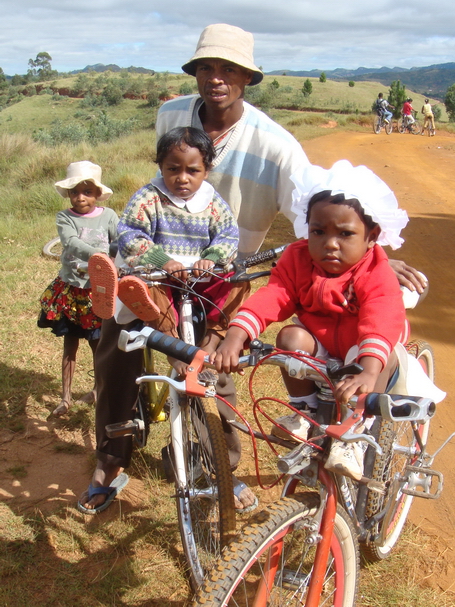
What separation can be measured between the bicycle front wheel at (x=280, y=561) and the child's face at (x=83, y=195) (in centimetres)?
279

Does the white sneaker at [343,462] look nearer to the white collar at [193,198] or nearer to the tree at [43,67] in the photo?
the white collar at [193,198]

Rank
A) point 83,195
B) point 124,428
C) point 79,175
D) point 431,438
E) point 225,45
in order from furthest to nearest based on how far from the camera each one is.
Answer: point 83,195, point 79,175, point 431,438, point 124,428, point 225,45

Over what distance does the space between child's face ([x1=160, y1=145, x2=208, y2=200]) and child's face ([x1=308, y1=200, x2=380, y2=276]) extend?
29.8 inches

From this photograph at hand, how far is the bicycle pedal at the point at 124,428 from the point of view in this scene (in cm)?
293

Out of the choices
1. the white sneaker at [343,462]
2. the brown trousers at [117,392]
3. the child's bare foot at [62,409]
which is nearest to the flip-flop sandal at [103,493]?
the brown trousers at [117,392]

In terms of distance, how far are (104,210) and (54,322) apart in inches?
35.6

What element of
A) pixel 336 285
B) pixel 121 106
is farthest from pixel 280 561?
pixel 121 106

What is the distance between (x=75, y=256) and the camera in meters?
3.86

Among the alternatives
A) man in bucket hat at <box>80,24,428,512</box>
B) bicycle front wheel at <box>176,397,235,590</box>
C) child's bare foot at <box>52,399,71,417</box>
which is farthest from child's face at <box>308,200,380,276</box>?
child's bare foot at <box>52,399,71,417</box>

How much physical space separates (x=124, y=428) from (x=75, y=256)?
144cm

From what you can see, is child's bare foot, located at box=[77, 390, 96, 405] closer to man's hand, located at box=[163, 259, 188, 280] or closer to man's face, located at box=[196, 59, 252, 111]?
man's hand, located at box=[163, 259, 188, 280]

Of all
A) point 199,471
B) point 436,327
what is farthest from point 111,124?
point 199,471

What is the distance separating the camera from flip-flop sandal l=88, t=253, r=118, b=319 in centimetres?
190

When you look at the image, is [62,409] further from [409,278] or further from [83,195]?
[409,278]
